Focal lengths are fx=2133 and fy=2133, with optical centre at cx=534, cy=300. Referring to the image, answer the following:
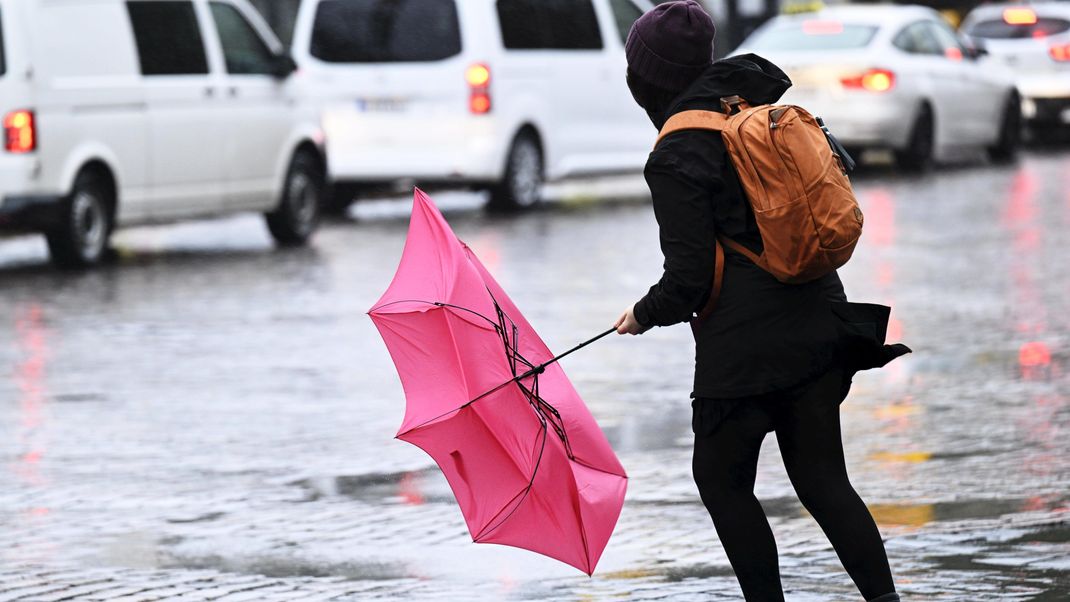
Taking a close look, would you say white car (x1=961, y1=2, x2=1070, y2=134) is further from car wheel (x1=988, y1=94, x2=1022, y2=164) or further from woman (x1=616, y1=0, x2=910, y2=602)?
woman (x1=616, y1=0, x2=910, y2=602)

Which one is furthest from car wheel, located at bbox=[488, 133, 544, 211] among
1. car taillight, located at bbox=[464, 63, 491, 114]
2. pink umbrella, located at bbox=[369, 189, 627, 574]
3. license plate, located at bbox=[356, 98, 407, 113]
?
pink umbrella, located at bbox=[369, 189, 627, 574]

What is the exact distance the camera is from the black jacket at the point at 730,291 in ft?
14.3

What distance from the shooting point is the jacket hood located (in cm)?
444

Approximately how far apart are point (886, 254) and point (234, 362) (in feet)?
18.5

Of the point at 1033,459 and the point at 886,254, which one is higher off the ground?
the point at 1033,459

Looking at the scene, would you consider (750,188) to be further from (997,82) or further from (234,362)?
(997,82)

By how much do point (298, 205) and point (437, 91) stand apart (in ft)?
7.36

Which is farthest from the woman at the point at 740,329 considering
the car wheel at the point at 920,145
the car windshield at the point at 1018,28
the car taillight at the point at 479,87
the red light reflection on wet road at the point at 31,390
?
the car windshield at the point at 1018,28

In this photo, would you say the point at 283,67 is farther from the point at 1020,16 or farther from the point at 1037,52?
the point at 1020,16

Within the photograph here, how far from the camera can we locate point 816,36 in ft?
70.3

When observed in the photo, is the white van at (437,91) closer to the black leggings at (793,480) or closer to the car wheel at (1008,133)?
the car wheel at (1008,133)

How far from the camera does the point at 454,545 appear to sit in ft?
20.0

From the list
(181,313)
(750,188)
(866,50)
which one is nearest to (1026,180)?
(866,50)

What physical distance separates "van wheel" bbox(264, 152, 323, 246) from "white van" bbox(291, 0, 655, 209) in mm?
1105
